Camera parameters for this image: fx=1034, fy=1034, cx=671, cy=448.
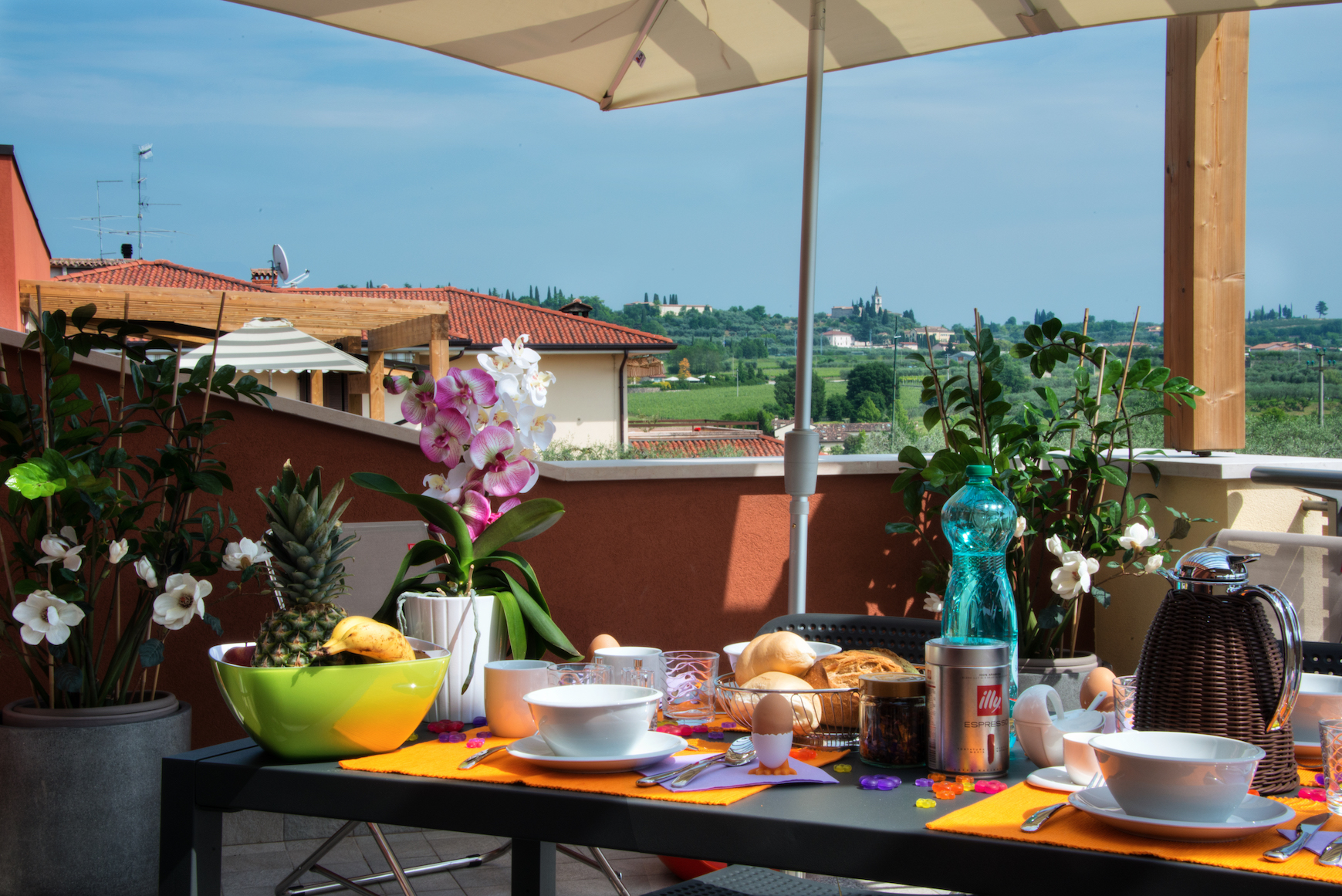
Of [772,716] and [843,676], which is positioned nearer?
[772,716]

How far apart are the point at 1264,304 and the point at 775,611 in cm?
219

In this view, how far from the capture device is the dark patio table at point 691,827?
898 mm

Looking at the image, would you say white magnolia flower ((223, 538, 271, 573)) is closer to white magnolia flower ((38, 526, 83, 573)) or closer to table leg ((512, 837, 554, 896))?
white magnolia flower ((38, 526, 83, 573))

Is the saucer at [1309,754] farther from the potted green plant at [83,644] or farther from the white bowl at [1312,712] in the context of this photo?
the potted green plant at [83,644]

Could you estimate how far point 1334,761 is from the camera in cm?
99

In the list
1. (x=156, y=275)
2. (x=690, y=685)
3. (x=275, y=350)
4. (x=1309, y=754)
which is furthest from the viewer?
(x=156, y=275)

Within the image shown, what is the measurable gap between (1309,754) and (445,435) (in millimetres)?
1226

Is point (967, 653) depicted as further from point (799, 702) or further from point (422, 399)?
point (422, 399)

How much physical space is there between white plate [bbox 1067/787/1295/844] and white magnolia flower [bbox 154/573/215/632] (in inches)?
74.2

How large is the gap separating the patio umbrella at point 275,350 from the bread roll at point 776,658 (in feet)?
28.3

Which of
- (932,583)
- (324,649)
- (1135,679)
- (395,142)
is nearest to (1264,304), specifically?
(932,583)

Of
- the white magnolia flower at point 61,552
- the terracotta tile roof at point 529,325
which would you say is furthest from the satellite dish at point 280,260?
the terracotta tile roof at point 529,325

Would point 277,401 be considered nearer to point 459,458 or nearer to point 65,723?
point 65,723

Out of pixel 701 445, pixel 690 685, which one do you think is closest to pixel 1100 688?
pixel 690 685
